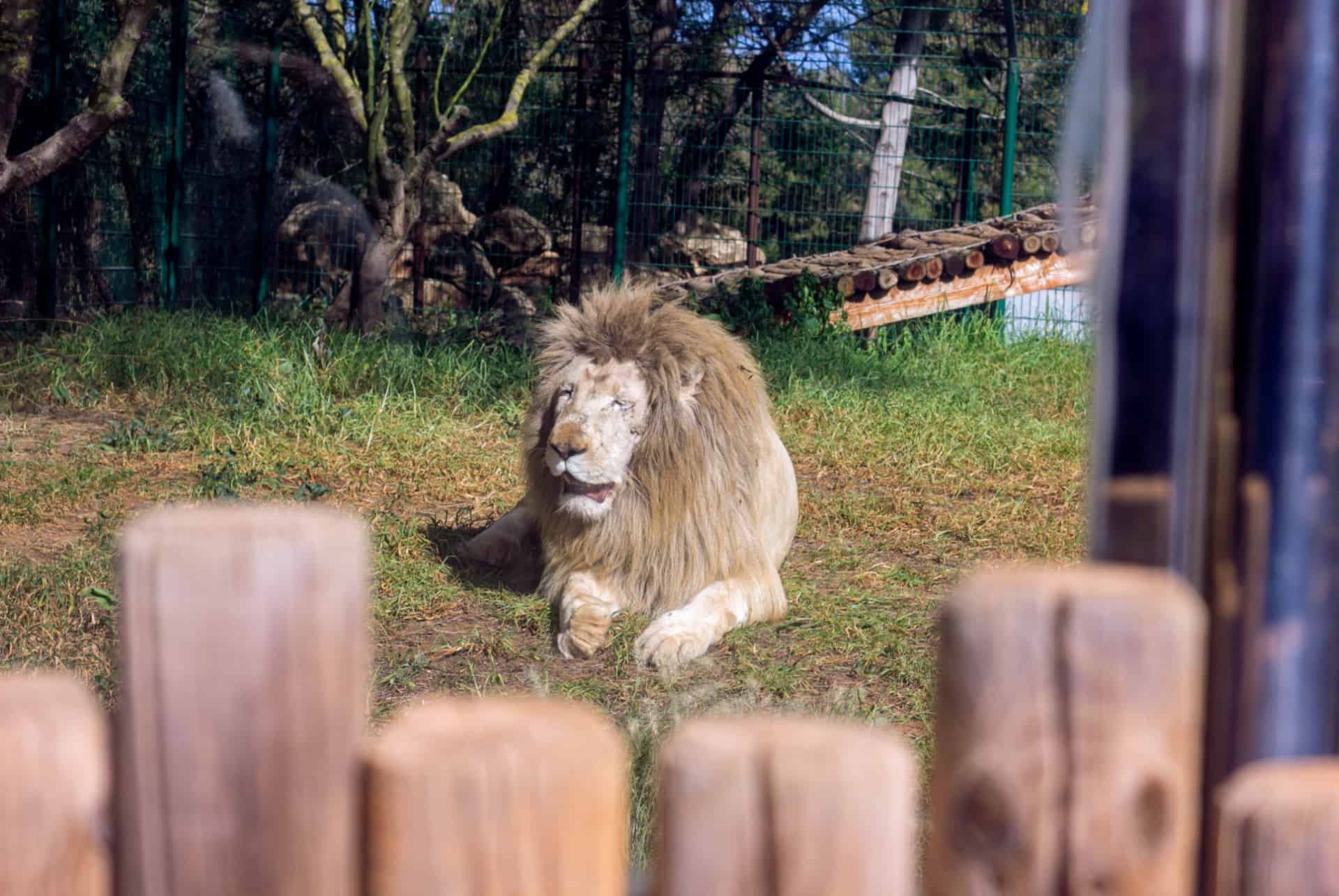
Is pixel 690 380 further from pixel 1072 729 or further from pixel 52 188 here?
pixel 52 188

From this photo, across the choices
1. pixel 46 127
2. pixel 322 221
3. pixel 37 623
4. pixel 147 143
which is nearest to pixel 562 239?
pixel 322 221

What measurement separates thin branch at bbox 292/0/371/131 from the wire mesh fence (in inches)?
84.9

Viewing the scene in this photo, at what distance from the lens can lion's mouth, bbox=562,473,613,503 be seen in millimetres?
4239

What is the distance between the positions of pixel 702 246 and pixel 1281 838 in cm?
1064

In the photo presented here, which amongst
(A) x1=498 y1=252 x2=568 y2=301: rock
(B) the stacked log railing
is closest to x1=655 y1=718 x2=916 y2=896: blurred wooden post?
(B) the stacked log railing

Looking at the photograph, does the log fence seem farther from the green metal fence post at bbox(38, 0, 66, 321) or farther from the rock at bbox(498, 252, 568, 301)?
the rock at bbox(498, 252, 568, 301)

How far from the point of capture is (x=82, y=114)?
606 centimetres

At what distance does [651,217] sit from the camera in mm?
11094

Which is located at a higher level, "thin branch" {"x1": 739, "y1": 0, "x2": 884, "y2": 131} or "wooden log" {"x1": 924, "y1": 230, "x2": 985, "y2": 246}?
"thin branch" {"x1": 739, "y1": 0, "x2": 884, "y2": 131}

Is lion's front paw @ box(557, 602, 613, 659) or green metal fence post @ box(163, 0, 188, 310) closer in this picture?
lion's front paw @ box(557, 602, 613, 659)

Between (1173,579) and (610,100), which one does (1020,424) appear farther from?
(1173,579)

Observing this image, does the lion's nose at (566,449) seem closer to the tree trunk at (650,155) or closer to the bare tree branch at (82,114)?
the bare tree branch at (82,114)

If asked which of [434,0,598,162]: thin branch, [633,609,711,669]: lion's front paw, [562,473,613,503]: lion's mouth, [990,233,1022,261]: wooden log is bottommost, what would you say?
[633,609,711,669]: lion's front paw

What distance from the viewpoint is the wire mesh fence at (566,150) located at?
10328 millimetres
